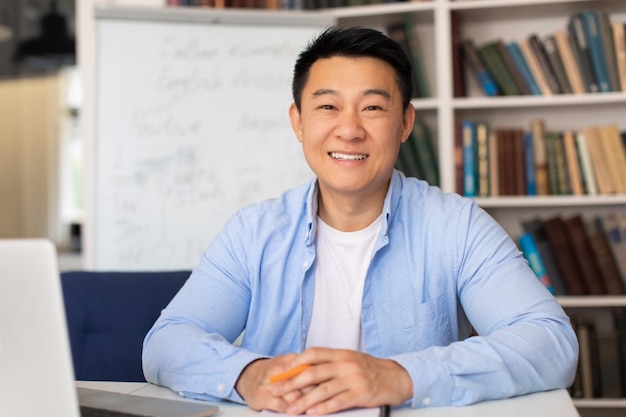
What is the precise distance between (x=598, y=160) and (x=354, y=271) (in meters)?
1.86

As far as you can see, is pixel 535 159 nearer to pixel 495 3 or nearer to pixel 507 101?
pixel 507 101

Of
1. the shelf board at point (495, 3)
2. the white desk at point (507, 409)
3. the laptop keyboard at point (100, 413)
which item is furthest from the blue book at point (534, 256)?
the laptop keyboard at point (100, 413)

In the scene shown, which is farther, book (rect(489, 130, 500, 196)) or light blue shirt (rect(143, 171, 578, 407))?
book (rect(489, 130, 500, 196))

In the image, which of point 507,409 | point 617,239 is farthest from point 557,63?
point 507,409

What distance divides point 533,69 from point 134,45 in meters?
1.60

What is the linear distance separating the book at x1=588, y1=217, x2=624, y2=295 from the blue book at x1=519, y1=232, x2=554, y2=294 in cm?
21

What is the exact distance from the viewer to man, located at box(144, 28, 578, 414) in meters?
1.35

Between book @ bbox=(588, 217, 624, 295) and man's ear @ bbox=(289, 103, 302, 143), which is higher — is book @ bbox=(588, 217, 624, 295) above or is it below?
below

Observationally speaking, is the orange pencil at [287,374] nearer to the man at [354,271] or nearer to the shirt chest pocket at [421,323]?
the man at [354,271]

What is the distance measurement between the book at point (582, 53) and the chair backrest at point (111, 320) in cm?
210

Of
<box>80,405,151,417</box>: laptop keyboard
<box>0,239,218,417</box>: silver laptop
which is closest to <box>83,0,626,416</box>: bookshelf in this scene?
<box>80,405,151,417</box>: laptop keyboard

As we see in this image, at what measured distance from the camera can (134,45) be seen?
3055mm

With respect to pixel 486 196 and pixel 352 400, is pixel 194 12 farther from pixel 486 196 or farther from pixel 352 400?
pixel 352 400

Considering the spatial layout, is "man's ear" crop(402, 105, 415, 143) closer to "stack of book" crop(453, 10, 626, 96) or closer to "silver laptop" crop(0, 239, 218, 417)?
"silver laptop" crop(0, 239, 218, 417)
